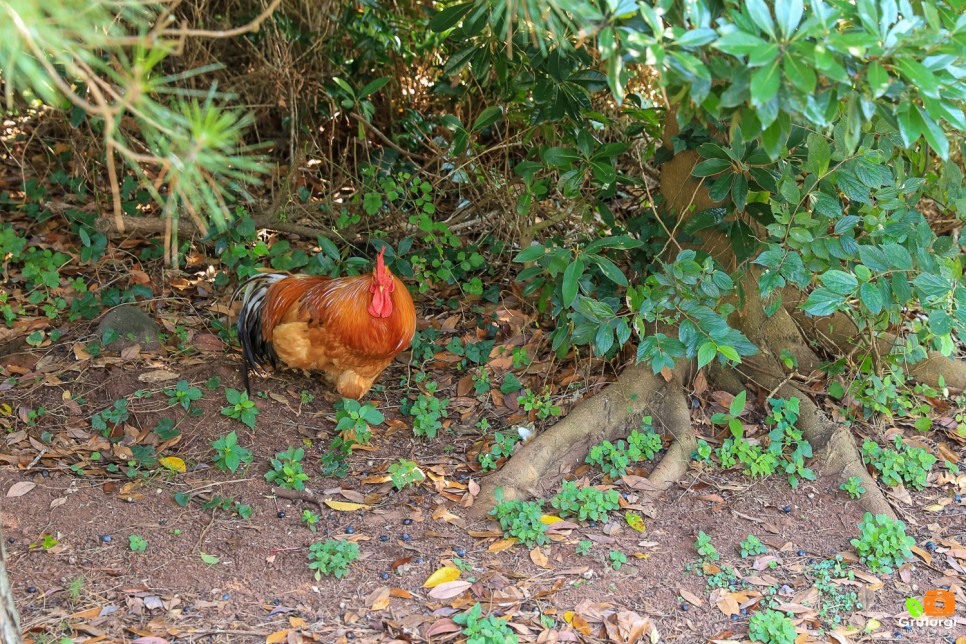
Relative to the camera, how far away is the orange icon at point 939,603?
3.42 m

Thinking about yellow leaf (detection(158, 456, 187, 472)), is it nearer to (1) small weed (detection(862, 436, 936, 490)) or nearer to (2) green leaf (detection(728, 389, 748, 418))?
(2) green leaf (detection(728, 389, 748, 418))

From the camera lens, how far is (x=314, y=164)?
601 centimetres

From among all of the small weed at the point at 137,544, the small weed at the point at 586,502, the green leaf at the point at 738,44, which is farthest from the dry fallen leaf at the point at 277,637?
the green leaf at the point at 738,44

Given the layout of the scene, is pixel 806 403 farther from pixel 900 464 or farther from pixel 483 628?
pixel 483 628

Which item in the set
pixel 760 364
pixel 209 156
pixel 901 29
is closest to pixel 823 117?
pixel 901 29

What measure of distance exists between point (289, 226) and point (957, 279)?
3924mm

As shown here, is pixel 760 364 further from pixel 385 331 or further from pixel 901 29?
pixel 901 29

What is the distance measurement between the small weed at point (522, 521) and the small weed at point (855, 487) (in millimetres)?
1518

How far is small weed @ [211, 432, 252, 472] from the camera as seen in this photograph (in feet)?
12.8

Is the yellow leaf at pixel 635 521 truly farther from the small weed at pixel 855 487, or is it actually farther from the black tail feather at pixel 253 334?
the black tail feather at pixel 253 334

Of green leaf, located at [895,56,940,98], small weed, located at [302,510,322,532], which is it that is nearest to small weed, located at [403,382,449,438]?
small weed, located at [302,510,322,532]

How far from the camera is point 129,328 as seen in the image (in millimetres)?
4938

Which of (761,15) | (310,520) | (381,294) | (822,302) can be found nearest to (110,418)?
(310,520)

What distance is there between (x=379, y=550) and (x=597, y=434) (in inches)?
53.5
